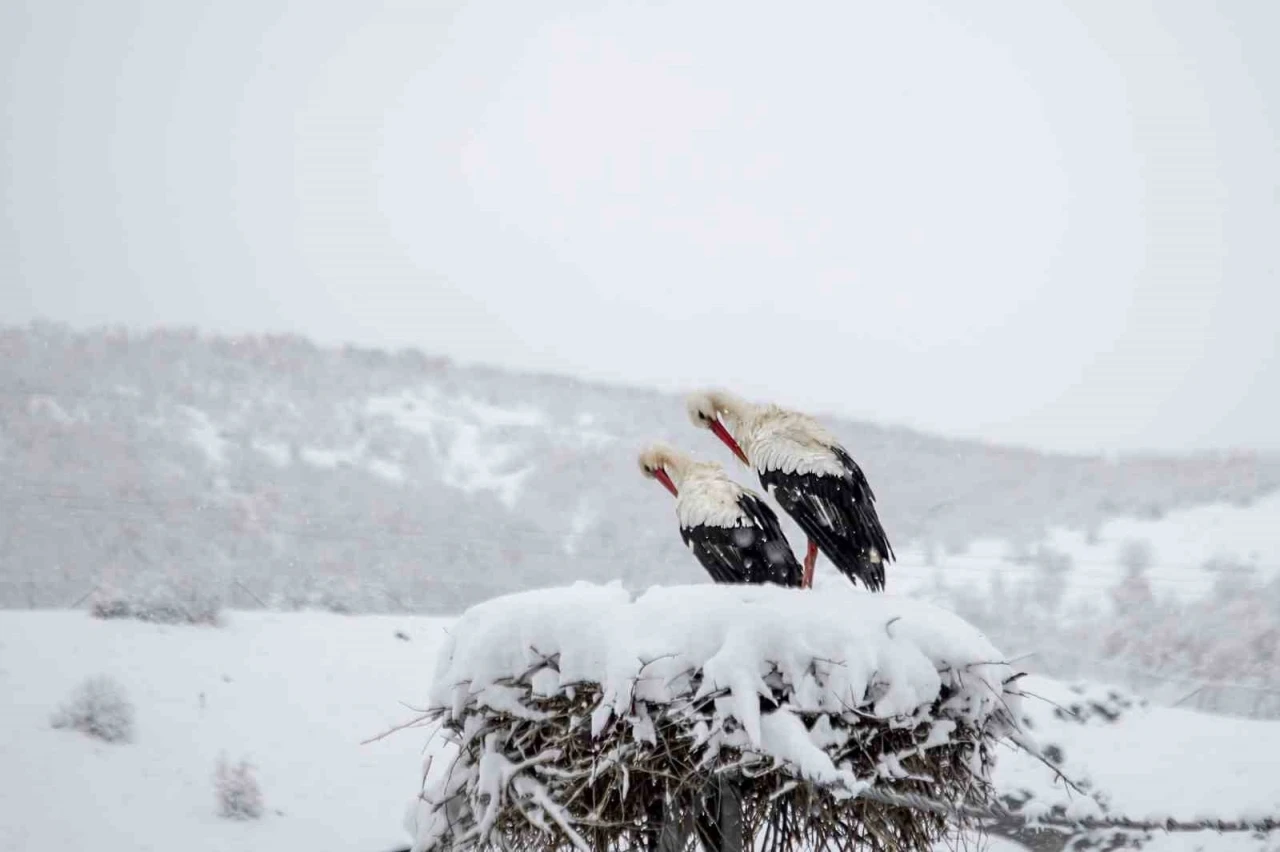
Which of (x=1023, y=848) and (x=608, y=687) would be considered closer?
(x=608, y=687)

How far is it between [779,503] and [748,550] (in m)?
0.12

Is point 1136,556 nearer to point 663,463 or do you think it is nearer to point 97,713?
point 663,463

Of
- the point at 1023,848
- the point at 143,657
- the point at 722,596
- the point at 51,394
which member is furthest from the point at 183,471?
the point at 722,596

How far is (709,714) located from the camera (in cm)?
136

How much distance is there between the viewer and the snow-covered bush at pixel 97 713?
12.5 feet

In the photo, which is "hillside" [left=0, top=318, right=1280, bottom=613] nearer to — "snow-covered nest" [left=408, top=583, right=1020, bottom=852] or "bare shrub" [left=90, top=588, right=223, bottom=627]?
"bare shrub" [left=90, top=588, right=223, bottom=627]

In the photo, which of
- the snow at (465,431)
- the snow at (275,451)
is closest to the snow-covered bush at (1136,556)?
the snow at (465,431)

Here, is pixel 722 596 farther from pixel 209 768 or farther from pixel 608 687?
pixel 209 768

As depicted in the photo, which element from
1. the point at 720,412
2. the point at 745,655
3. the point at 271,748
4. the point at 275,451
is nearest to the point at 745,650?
the point at 745,655

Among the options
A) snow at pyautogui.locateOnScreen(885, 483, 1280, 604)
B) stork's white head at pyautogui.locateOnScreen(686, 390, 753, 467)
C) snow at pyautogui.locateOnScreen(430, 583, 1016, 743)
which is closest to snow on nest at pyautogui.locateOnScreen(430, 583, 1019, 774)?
snow at pyautogui.locateOnScreen(430, 583, 1016, 743)

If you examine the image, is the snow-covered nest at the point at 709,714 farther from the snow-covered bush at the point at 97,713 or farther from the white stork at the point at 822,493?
the snow-covered bush at the point at 97,713

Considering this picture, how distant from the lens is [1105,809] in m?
3.85

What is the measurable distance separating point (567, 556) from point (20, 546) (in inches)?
104

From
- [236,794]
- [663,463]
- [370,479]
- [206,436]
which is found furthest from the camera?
[370,479]
